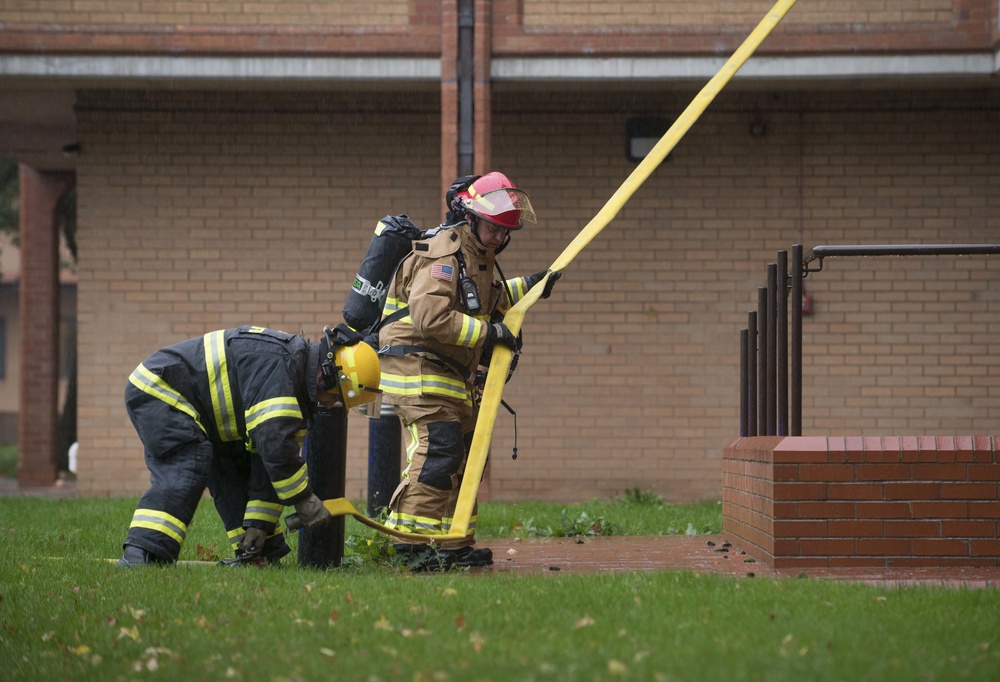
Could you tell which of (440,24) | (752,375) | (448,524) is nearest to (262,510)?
(448,524)

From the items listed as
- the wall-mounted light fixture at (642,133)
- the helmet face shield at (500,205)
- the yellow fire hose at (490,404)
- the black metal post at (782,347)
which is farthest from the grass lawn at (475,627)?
the wall-mounted light fixture at (642,133)

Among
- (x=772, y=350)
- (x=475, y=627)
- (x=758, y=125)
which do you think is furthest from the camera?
(x=758, y=125)

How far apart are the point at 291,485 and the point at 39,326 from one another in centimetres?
1125

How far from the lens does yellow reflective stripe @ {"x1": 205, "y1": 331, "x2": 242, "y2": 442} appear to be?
6227 mm

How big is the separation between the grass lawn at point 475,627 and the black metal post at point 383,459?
7.42 ft

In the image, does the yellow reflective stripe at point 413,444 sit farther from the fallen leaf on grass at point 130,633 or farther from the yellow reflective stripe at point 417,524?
the fallen leaf on grass at point 130,633

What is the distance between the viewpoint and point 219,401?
6.27 meters

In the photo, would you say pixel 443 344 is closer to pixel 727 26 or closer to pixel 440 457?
pixel 440 457

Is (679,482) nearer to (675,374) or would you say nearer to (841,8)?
(675,374)

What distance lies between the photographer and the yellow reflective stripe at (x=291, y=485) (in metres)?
5.96

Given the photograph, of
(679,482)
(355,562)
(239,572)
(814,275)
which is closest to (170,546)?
(239,572)

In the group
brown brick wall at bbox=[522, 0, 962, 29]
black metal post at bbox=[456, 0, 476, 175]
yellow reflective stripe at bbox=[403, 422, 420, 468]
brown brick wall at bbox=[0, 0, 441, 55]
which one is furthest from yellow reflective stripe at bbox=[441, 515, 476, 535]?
brown brick wall at bbox=[522, 0, 962, 29]

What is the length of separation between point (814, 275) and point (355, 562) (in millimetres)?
6740

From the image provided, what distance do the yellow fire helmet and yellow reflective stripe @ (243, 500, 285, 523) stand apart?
0.73 meters
